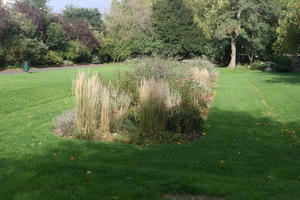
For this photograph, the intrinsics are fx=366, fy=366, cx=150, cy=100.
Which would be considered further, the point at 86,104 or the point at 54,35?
the point at 54,35

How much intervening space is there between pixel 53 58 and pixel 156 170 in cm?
3846

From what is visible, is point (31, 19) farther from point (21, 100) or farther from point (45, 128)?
point (45, 128)

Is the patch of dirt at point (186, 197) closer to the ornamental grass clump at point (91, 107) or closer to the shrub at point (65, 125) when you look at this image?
the ornamental grass clump at point (91, 107)

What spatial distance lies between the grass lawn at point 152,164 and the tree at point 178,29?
4140 cm

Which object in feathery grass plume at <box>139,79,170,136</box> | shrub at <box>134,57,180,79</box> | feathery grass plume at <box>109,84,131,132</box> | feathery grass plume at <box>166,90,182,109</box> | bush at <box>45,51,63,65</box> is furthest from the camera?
bush at <box>45,51,63,65</box>

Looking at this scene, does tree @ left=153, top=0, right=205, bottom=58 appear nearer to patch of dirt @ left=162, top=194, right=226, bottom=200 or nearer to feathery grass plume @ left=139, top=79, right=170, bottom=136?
feathery grass plume @ left=139, top=79, right=170, bottom=136

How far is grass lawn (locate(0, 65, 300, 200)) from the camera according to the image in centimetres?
473

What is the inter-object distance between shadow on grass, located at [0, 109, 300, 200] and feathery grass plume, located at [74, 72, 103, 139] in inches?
19.8

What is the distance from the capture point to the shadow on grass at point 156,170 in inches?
185

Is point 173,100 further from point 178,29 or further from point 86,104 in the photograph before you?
point 178,29

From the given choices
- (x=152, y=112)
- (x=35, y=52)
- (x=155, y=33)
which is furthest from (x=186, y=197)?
(x=155, y=33)

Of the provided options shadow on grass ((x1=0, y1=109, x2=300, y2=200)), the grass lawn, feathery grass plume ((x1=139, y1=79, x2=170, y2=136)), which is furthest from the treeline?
shadow on grass ((x1=0, y1=109, x2=300, y2=200))

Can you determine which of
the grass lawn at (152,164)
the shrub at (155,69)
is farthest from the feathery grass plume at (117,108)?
the shrub at (155,69)

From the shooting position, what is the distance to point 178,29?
171 ft
